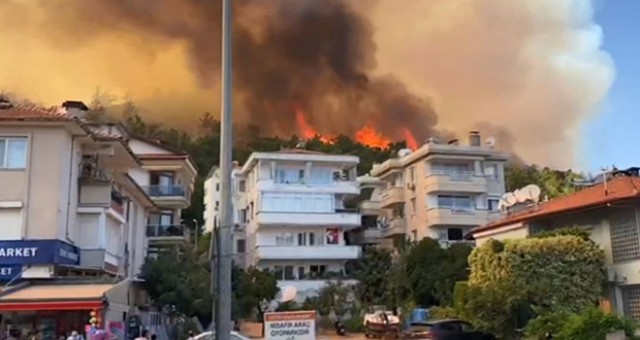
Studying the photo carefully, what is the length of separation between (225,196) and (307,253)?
1889 inches

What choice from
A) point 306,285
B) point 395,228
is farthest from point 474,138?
point 306,285

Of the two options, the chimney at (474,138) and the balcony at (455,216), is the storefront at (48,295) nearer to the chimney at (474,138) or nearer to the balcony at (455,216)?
the balcony at (455,216)

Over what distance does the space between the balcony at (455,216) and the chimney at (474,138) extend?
26.2 ft

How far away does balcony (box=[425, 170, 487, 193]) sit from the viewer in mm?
61072

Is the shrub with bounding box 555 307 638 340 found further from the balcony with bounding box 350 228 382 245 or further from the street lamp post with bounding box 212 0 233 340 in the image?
the balcony with bounding box 350 228 382 245

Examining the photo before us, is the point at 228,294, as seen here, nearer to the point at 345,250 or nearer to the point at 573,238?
the point at 573,238

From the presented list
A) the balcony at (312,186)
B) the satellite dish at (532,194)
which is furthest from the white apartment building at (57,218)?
the balcony at (312,186)

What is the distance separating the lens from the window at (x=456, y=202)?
6200cm

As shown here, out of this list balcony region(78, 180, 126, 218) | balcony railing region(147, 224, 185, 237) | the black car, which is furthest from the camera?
balcony railing region(147, 224, 185, 237)

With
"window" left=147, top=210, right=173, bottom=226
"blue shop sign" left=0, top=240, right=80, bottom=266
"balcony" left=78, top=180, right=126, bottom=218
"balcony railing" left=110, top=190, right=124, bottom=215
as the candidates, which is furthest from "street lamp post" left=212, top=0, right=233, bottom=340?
"window" left=147, top=210, right=173, bottom=226

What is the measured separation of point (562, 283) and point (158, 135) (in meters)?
67.7

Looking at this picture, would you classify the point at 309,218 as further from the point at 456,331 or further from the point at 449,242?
the point at 456,331

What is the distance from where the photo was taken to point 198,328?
124ft

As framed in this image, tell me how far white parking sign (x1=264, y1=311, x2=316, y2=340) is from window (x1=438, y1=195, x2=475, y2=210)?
48467 millimetres
